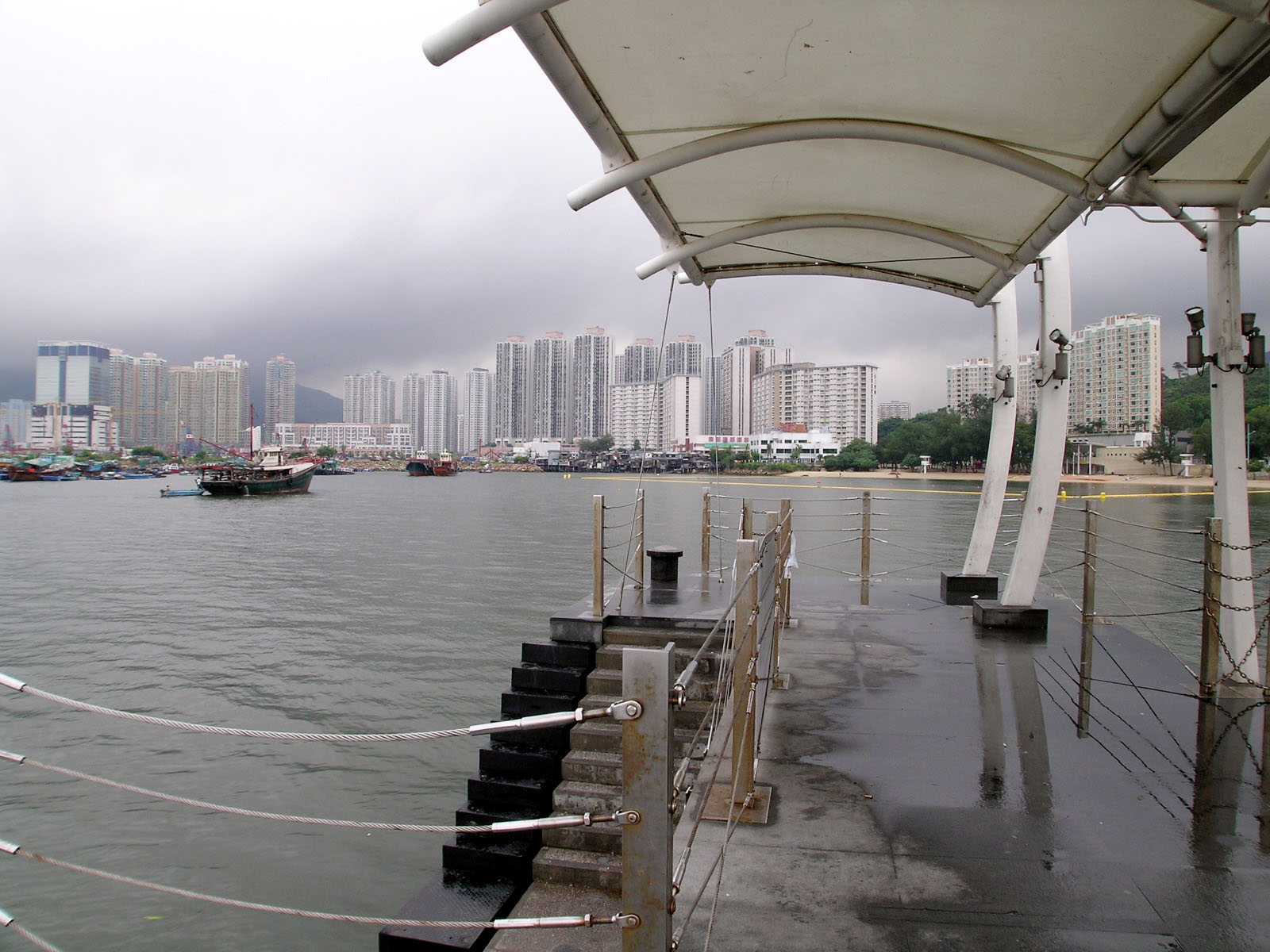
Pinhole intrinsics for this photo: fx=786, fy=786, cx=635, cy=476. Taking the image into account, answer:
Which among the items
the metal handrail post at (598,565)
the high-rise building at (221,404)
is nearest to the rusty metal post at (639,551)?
the metal handrail post at (598,565)

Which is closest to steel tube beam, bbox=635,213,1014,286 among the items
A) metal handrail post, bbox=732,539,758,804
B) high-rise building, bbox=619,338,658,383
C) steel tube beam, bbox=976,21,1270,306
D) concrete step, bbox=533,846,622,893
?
steel tube beam, bbox=976,21,1270,306

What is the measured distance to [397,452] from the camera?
18150 centimetres

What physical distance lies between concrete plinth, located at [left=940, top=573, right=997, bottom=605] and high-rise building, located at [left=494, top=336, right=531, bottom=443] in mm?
155943

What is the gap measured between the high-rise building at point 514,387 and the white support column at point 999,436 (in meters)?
156

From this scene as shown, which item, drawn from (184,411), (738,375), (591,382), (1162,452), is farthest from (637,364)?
(184,411)

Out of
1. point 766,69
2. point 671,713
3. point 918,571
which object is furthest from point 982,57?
point 918,571

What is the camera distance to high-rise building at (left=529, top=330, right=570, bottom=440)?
515 ft

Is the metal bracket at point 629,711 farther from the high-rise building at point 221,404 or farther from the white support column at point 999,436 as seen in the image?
the high-rise building at point 221,404

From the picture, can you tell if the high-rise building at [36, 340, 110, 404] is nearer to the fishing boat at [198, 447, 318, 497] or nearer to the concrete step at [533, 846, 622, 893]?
the fishing boat at [198, 447, 318, 497]

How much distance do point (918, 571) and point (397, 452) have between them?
175 metres

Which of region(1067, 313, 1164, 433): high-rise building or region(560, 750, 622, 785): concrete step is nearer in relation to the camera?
region(560, 750, 622, 785): concrete step

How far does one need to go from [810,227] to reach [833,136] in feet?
4.92

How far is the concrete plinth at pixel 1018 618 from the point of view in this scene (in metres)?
6.98

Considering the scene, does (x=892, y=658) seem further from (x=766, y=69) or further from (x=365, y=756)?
(x=365, y=756)
